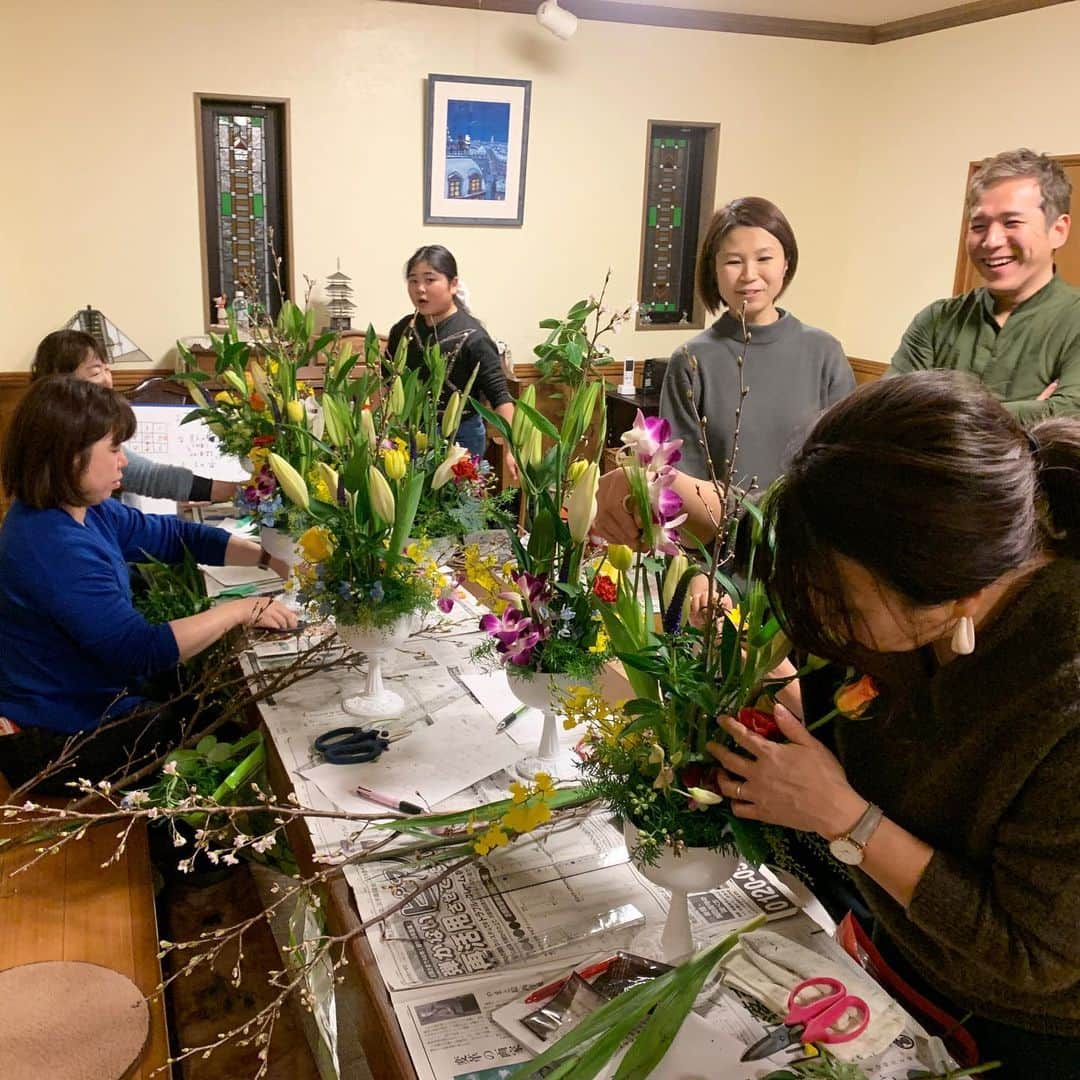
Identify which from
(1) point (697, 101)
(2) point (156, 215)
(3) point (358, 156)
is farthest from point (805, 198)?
(2) point (156, 215)

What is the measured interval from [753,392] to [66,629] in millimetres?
1523

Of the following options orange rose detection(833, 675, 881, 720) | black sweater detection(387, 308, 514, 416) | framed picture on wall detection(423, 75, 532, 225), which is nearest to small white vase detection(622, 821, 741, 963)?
orange rose detection(833, 675, 881, 720)

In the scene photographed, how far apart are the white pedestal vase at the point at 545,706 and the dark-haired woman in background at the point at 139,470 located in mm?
1677

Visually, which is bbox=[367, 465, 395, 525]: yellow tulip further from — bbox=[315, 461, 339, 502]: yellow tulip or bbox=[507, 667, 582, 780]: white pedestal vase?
bbox=[507, 667, 582, 780]: white pedestal vase

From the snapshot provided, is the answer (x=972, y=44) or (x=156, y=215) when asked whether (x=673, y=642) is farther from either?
(x=972, y=44)

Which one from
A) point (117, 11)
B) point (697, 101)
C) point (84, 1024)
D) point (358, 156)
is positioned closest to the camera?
point (84, 1024)

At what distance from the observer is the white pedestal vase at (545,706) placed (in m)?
1.42

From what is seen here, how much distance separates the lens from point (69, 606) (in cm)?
198

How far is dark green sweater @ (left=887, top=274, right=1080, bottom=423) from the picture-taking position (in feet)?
7.82

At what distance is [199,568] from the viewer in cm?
249

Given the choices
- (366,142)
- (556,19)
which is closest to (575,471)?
(366,142)

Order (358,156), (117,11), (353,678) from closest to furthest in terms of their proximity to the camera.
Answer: (353,678) → (117,11) → (358,156)

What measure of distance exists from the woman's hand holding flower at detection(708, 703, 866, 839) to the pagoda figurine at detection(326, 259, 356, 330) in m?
4.05

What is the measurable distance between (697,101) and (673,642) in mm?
4849
